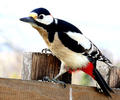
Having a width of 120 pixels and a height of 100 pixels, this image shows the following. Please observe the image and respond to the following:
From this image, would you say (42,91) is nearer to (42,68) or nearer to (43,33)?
(42,68)

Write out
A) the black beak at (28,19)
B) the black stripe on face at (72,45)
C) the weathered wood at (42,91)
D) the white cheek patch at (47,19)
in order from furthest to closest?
the black stripe on face at (72,45), the white cheek patch at (47,19), the black beak at (28,19), the weathered wood at (42,91)

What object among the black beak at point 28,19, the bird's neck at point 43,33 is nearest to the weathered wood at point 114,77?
the bird's neck at point 43,33

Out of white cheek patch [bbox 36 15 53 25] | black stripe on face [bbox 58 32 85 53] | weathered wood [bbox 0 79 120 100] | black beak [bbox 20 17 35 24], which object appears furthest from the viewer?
black stripe on face [bbox 58 32 85 53]

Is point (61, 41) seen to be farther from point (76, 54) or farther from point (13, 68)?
point (13, 68)

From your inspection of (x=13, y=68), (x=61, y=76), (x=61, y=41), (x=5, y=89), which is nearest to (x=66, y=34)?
(x=61, y=41)

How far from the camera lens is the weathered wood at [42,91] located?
2109mm

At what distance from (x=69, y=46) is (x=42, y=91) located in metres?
0.47

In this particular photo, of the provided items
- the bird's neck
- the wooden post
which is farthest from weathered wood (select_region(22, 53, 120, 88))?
the bird's neck

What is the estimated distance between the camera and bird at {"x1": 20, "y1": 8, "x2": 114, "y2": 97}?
247 cm

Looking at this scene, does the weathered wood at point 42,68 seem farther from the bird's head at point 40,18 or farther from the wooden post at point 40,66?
the bird's head at point 40,18

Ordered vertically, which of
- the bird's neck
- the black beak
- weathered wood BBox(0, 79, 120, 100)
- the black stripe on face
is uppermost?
the black beak

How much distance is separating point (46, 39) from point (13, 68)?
23.6 feet

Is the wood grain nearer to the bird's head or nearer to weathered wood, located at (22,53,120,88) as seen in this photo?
weathered wood, located at (22,53,120,88)

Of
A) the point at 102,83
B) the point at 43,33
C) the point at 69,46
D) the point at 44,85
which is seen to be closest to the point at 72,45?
the point at 69,46
